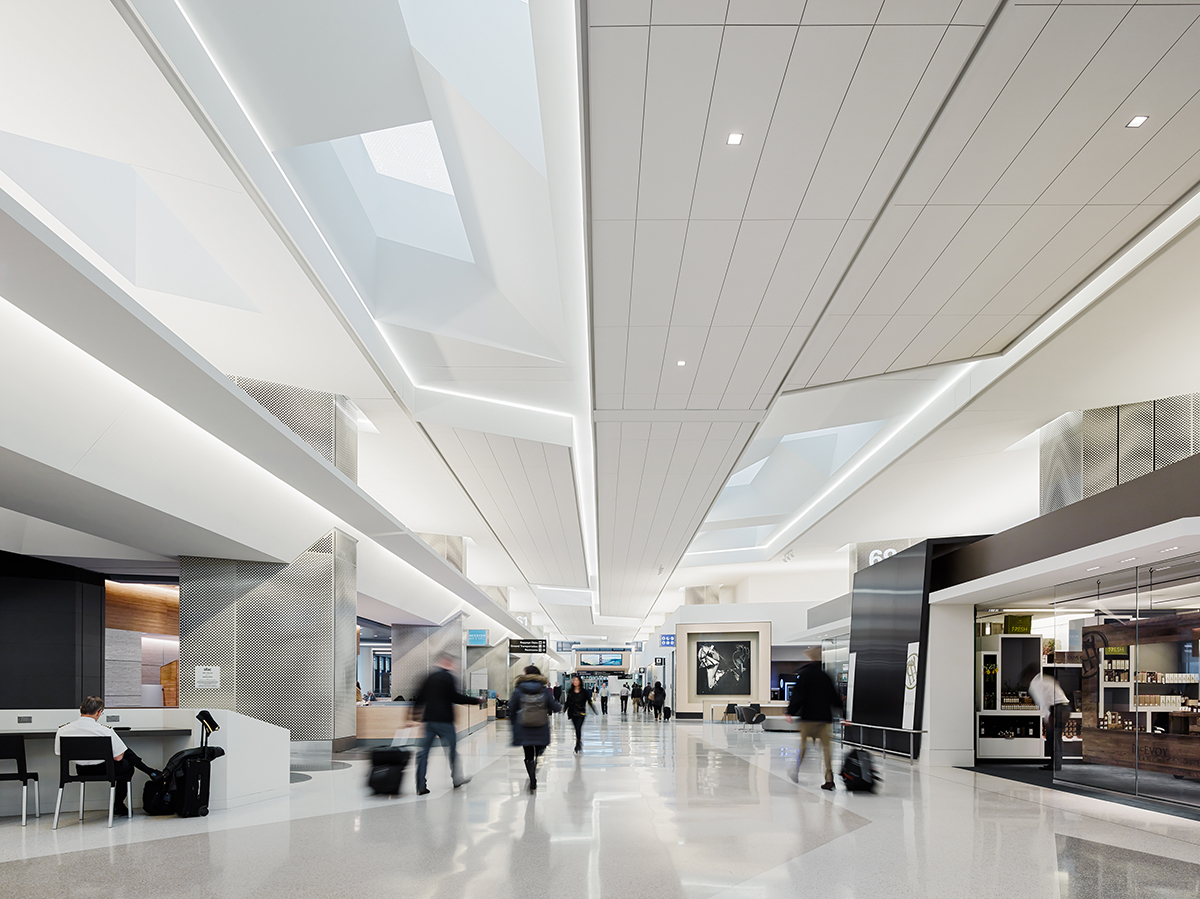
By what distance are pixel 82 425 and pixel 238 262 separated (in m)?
2.11

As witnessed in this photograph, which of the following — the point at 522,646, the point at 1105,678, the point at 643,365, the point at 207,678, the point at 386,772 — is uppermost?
the point at 643,365

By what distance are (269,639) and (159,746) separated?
430 cm

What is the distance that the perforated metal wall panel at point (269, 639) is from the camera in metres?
13.4

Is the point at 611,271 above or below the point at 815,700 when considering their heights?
above

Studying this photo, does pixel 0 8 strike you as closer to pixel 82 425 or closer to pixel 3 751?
pixel 82 425

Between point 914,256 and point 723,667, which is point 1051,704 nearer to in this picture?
point 914,256

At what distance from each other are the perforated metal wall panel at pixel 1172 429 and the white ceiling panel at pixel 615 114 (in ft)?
29.6

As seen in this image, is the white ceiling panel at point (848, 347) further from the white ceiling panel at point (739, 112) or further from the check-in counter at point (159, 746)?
the check-in counter at point (159, 746)

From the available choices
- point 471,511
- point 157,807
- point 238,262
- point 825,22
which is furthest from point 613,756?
point 825,22

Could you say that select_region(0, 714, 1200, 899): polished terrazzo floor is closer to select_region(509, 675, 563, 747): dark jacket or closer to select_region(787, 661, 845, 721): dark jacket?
select_region(509, 675, 563, 747): dark jacket

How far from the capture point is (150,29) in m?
5.13

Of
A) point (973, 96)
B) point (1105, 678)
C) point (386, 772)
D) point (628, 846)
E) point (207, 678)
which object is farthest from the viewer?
point (207, 678)

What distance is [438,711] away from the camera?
1053 centimetres

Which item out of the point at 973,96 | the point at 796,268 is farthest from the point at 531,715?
the point at 973,96
